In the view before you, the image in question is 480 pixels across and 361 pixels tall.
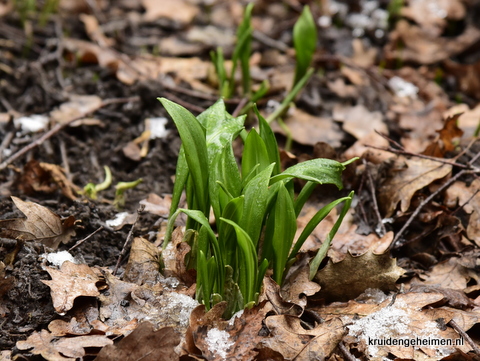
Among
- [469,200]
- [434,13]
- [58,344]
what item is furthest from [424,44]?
[58,344]

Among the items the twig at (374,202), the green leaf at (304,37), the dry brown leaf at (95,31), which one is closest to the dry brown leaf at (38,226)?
the twig at (374,202)

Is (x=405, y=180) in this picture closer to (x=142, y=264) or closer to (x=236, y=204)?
(x=236, y=204)

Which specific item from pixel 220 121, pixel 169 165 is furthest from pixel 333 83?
pixel 220 121

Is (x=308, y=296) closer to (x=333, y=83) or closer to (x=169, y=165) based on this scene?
(x=169, y=165)

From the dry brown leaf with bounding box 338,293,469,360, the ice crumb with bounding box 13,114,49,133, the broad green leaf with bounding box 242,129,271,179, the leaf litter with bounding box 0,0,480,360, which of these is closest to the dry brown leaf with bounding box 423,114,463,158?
the leaf litter with bounding box 0,0,480,360

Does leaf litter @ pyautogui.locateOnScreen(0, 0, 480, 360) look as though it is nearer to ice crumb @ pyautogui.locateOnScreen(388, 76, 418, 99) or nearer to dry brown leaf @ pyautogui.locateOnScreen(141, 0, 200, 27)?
ice crumb @ pyautogui.locateOnScreen(388, 76, 418, 99)

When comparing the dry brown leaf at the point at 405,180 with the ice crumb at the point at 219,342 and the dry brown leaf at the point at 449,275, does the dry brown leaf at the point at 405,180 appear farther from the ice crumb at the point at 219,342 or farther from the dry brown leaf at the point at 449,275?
the ice crumb at the point at 219,342

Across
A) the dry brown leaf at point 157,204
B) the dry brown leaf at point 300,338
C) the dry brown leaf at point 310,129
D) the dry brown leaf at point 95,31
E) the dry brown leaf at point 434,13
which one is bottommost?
the dry brown leaf at point 157,204
